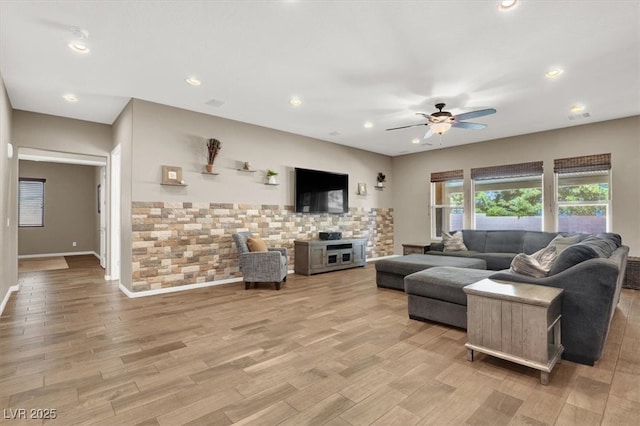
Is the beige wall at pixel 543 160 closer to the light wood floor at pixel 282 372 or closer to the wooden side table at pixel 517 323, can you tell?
the light wood floor at pixel 282 372

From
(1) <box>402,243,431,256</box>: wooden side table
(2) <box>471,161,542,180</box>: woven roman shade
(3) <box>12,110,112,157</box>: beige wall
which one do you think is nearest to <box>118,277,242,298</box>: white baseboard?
(3) <box>12,110,112,157</box>: beige wall

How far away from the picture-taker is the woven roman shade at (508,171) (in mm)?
6215

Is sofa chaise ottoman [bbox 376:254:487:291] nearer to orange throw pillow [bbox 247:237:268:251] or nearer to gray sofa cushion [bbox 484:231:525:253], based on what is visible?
gray sofa cushion [bbox 484:231:525:253]

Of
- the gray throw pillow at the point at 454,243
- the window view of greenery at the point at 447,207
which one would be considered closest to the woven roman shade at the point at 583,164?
the window view of greenery at the point at 447,207

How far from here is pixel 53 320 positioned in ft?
11.4

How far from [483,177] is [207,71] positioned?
595 cm

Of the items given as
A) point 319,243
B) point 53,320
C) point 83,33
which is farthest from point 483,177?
point 53,320

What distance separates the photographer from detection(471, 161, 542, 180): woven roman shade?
6.21m

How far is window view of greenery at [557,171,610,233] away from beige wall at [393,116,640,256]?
5.8 inches

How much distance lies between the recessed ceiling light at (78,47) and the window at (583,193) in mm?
7358

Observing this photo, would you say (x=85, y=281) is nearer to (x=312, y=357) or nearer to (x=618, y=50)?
(x=312, y=357)

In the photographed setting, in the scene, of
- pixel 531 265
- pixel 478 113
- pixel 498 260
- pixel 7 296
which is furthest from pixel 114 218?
pixel 498 260

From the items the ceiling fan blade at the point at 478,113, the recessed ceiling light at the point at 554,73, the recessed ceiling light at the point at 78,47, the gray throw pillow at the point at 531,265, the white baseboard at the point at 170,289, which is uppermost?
the recessed ceiling light at the point at 78,47

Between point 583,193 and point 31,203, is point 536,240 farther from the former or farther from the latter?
point 31,203
